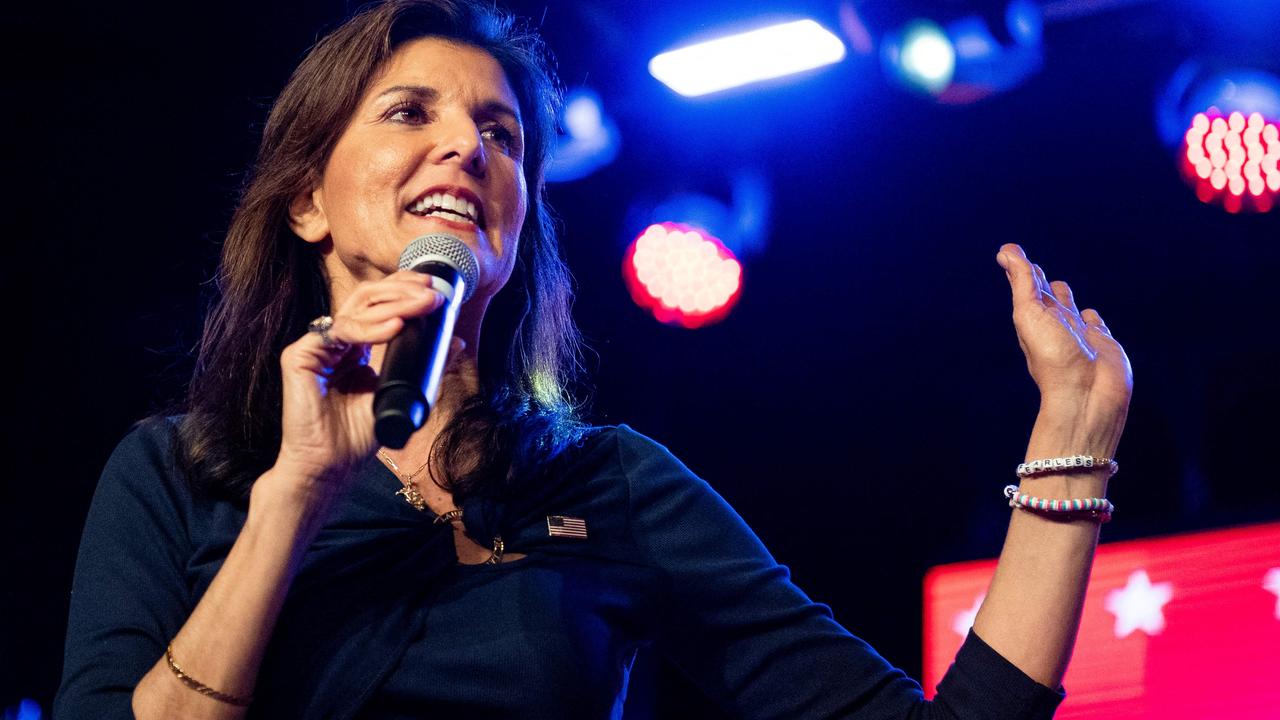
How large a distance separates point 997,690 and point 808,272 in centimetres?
285

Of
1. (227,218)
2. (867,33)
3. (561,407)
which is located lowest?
(561,407)

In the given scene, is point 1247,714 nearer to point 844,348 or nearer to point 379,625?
point 844,348

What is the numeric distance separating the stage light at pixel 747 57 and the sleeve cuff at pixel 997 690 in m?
2.32

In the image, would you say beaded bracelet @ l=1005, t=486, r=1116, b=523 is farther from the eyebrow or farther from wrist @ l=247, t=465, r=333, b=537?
the eyebrow

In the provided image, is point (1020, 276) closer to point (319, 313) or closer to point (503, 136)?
point (503, 136)

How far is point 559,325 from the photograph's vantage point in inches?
76.6

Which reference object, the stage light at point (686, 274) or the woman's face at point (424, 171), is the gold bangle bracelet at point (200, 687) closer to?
the woman's face at point (424, 171)

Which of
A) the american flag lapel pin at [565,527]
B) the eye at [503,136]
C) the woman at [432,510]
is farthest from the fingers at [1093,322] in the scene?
the eye at [503,136]

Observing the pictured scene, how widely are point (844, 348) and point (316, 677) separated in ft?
9.72

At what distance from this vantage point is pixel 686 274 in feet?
13.4

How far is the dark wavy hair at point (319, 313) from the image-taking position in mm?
1537

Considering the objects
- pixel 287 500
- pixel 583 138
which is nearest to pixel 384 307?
pixel 287 500

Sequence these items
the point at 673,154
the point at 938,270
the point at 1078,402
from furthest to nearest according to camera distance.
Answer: the point at 673,154 < the point at 938,270 < the point at 1078,402

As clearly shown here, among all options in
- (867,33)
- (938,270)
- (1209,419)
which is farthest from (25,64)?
(1209,419)
